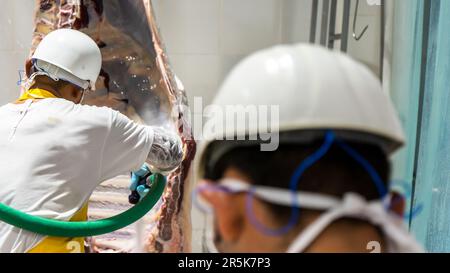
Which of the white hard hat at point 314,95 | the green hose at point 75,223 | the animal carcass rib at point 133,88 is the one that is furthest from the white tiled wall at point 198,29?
the white hard hat at point 314,95

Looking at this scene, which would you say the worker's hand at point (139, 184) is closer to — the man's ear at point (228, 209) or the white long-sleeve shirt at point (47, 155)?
the white long-sleeve shirt at point (47, 155)

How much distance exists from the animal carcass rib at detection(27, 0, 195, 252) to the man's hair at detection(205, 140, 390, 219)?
0.84 metres

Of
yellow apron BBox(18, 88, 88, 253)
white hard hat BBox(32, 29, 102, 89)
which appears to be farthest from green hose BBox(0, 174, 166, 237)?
white hard hat BBox(32, 29, 102, 89)

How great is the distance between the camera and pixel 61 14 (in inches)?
48.1

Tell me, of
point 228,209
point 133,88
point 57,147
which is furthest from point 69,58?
point 228,209

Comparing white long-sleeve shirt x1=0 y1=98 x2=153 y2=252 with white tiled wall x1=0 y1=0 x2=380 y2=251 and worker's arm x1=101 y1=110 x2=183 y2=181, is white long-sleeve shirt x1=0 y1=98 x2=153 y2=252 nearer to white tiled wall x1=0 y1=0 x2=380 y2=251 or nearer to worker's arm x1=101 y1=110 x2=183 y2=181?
worker's arm x1=101 y1=110 x2=183 y2=181

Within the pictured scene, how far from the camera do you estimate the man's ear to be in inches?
14.2

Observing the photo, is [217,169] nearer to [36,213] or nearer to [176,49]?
[36,213]

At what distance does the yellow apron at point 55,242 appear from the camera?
2.62 feet

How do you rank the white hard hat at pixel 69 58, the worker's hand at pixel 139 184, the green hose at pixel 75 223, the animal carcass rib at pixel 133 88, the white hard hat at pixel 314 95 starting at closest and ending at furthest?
1. the white hard hat at pixel 314 95
2. the green hose at pixel 75 223
3. the white hard hat at pixel 69 58
4. the worker's hand at pixel 139 184
5. the animal carcass rib at pixel 133 88

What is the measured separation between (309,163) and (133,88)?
1084 millimetres

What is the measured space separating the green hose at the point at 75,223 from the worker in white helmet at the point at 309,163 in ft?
1.72

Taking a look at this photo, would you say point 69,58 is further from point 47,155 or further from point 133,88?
point 133,88
